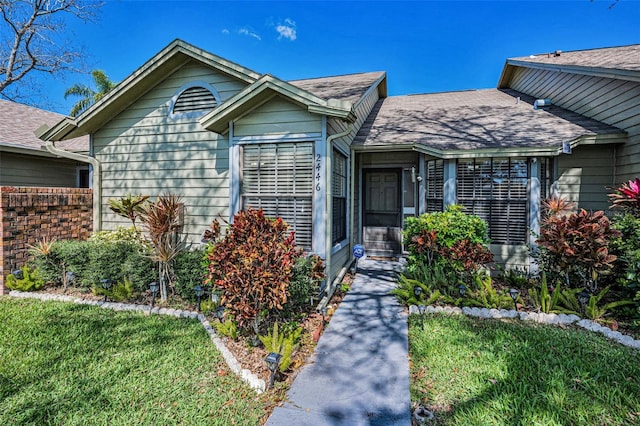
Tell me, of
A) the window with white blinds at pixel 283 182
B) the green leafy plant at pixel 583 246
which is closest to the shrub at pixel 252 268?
the window with white blinds at pixel 283 182

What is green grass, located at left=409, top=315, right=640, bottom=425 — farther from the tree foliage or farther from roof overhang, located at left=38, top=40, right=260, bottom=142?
the tree foliage

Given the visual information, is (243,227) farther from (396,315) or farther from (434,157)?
(434,157)

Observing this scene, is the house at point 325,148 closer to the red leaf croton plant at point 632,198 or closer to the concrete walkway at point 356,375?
the concrete walkway at point 356,375

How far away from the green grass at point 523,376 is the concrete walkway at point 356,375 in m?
0.23

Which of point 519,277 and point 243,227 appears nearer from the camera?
point 243,227

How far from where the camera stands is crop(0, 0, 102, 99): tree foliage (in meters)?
10.5

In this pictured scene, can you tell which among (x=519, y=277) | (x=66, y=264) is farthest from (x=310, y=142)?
(x=66, y=264)

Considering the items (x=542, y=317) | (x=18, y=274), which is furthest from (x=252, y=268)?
(x=18, y=274)

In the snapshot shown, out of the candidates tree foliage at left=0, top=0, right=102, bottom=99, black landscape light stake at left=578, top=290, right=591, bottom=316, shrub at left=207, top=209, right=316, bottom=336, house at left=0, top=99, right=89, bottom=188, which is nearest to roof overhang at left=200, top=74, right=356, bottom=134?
shrub at left=207, top=209, right=316, bottom=336

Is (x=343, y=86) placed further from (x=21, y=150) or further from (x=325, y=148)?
(x=21, y=150)

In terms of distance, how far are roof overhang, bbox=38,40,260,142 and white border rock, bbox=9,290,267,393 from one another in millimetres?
3359

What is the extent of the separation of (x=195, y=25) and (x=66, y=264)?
824cm

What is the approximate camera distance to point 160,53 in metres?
5.97

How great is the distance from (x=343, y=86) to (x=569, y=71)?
16.4ft
